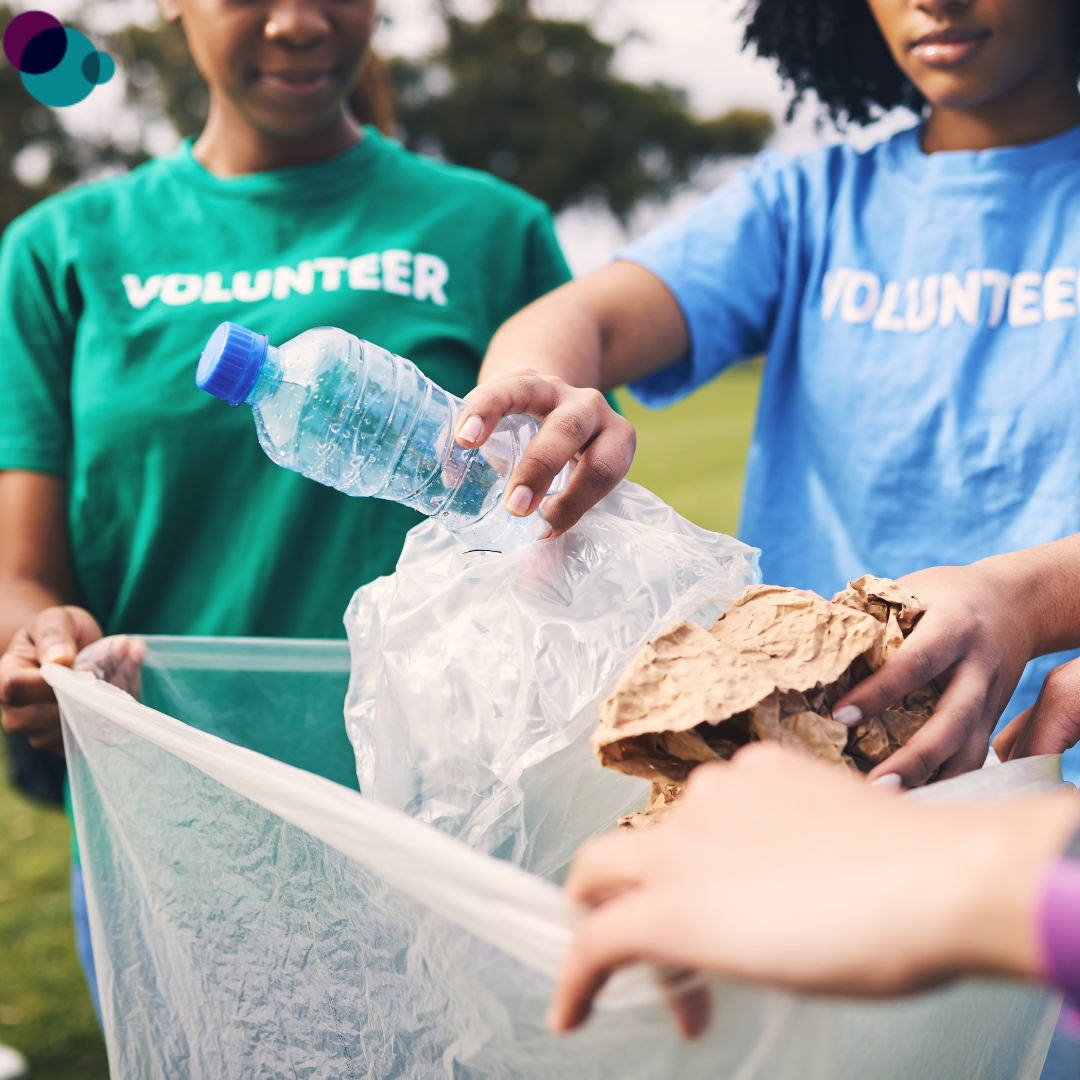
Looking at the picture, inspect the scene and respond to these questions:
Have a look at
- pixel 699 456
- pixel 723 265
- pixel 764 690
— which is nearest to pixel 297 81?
pixel 723 265

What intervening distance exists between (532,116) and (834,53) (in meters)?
28.4

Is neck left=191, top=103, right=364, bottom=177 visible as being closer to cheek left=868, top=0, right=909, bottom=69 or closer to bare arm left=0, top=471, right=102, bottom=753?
bare arm left=0, top=471, right=102, bottom=753

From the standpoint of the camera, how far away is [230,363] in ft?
2.78

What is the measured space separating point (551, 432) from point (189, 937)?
531 millimetres

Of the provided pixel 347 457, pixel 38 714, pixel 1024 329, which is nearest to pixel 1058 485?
pixel 1024 329

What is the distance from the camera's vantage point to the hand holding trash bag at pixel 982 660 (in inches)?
27.4

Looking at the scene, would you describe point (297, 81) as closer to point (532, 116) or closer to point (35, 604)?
point (35, 604)

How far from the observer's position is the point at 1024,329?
1.09 meters

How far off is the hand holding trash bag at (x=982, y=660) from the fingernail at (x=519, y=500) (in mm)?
311

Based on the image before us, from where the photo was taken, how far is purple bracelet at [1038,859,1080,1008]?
1.17ft

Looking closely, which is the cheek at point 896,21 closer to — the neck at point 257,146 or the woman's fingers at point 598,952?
the neck at point 257,146

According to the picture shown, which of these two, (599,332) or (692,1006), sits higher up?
(599,332)

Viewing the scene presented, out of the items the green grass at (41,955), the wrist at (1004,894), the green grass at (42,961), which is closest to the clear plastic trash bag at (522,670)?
the wrist at (1004,894)

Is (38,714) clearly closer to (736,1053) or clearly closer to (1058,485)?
(736,1053)
